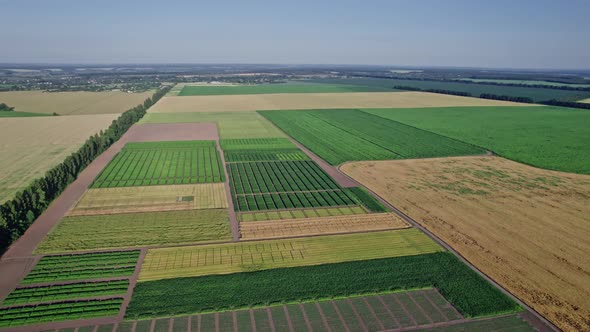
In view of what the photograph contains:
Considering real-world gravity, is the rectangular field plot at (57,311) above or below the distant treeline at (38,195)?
below

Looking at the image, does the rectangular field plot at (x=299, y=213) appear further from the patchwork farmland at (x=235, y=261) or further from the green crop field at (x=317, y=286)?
the green crop field at (x=317, y=286)

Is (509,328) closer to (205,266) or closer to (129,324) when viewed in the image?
(205,266)

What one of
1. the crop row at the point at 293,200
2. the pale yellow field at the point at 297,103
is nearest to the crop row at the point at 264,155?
the crop row at the point at 293,200

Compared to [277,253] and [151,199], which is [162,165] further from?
[277,253]

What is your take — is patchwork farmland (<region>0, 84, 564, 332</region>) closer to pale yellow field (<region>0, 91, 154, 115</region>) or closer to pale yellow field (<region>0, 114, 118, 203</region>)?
pale yellow field (<region>0, 114, 118, 203</region>)

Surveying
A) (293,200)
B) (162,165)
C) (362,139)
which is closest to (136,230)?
(293,200)

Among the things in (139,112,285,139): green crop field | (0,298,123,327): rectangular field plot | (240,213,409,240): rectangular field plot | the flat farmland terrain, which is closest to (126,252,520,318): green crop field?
(0,298,123,327): rectangular field plot

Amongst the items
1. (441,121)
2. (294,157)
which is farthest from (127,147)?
(441,121)
